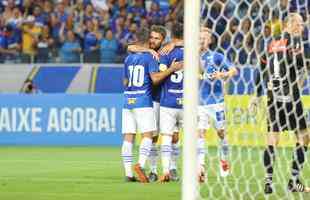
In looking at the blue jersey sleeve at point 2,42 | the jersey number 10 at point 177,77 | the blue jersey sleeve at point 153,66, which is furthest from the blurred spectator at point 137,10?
the blue jersey sleeve at point 153,66

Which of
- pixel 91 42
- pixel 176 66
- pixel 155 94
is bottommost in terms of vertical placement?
pixel 155 94

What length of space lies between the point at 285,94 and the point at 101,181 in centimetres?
306

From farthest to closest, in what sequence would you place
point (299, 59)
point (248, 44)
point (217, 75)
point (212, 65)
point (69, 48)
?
point (69, 48), point (212, 65), point (217, 75), point (299, 59), point (248, 44)

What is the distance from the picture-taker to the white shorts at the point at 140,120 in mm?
12727

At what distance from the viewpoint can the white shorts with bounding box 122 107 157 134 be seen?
1273 centimetres

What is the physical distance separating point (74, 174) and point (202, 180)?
10.3ft

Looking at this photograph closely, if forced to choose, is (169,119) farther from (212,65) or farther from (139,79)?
(212,65)

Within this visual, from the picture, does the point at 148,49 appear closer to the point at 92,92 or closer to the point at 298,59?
the point at 298,59

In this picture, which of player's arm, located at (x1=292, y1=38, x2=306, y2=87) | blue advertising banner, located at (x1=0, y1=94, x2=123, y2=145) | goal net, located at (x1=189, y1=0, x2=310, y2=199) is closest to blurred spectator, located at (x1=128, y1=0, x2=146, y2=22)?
blue advertising banner, located at (x1=0, y1=94, x2=123, y2=145)

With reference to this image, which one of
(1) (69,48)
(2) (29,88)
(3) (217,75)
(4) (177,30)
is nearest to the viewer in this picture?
(3) (217,75)

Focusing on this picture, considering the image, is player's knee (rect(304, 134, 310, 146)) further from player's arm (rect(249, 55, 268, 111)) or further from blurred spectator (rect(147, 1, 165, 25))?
Answer: blurred spectator (rect(147, 1, 165, 25))

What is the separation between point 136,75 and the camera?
502 inches

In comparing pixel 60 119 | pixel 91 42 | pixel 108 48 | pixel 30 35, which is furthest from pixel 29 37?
pixel 60 119

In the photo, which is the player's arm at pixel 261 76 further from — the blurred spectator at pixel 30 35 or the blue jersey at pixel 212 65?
the blurred spectator at pixel 30 35
